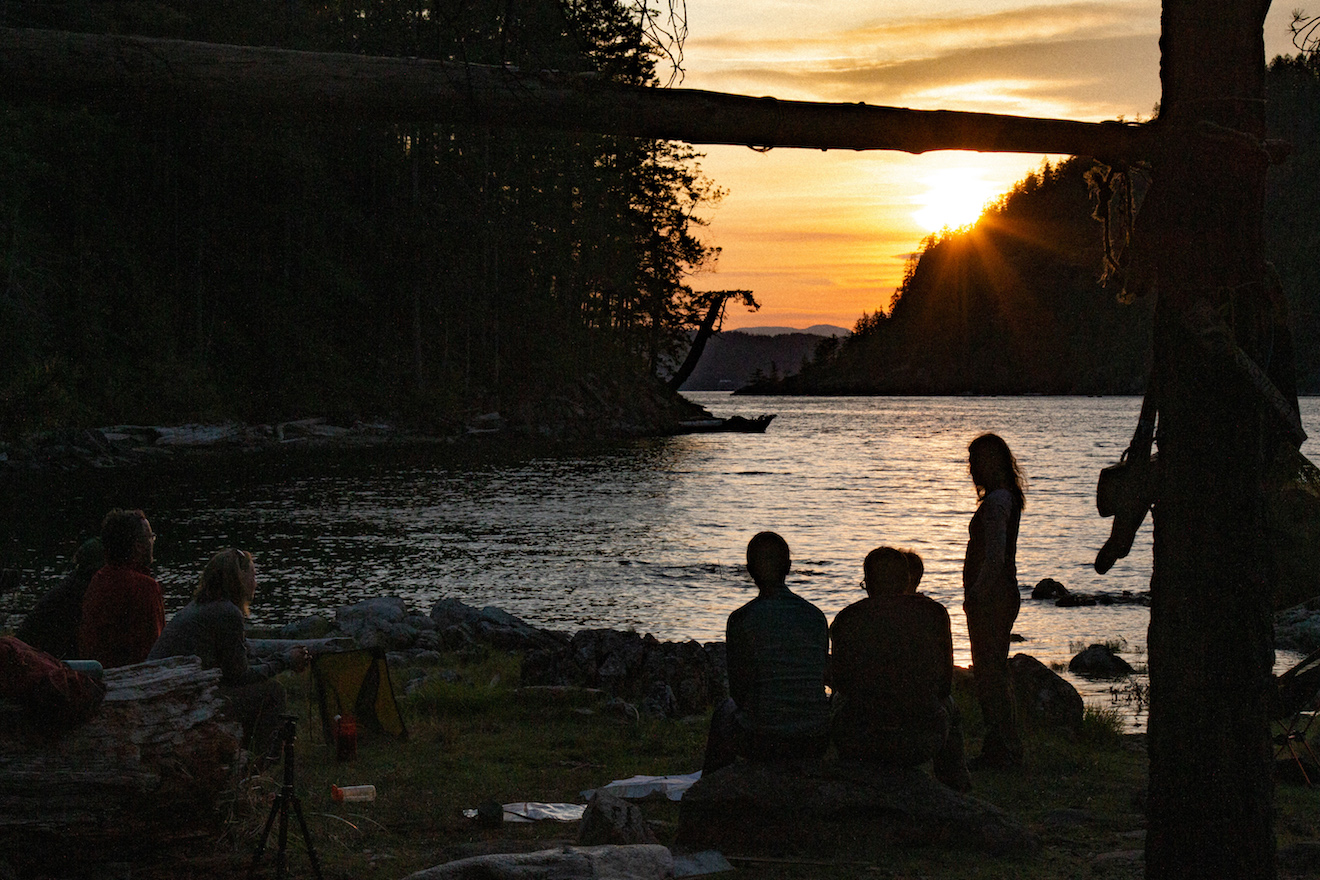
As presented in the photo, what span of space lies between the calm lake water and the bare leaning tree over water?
7.61 meters

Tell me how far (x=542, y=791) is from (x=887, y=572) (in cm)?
264

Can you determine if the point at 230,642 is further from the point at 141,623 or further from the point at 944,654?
the point at 944,654

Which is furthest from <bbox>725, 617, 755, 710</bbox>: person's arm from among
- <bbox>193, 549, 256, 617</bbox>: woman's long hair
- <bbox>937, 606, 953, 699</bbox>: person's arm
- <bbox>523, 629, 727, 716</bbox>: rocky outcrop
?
<bbox>523, 629, 727, 716</bbox>: rocky outcrop

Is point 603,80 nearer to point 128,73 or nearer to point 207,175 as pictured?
point 128,73

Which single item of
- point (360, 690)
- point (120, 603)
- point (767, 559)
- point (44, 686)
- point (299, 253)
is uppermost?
point (299, 253)

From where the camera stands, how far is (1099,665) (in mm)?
12844

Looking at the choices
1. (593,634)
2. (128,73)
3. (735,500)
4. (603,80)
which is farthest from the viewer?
(735,500)

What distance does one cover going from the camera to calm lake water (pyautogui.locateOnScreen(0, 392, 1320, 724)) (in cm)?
1758

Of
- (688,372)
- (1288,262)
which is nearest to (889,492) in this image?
(688,372)

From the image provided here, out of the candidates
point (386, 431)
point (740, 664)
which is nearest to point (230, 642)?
point (740, 664)

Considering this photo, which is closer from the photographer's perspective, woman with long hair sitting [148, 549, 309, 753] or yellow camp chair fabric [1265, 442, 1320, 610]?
woman with long hair sitting [148, 549, 309, 753]

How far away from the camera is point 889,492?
130 ft

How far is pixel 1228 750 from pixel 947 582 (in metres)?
17.3

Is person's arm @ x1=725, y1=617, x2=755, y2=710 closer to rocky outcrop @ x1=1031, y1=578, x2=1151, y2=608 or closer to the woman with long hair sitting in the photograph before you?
the woman with long hair sitting
